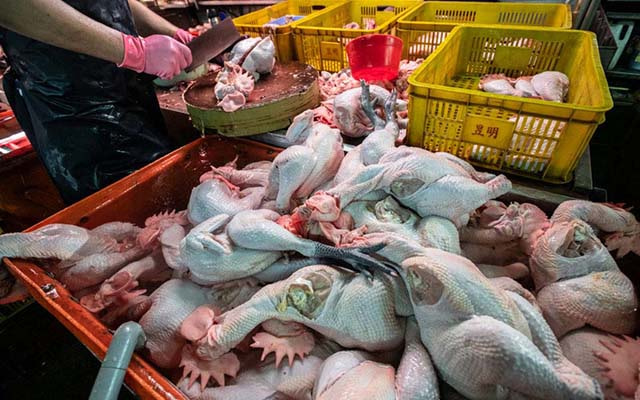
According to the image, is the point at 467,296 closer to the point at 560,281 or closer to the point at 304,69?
the point at 560,281

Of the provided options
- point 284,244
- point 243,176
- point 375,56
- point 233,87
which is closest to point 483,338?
point 284,244

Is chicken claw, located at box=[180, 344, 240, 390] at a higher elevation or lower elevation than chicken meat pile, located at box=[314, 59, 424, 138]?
lower

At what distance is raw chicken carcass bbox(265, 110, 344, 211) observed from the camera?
60.4 inches

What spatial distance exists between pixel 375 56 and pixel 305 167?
1200mm

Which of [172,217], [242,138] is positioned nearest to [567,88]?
[242,138]

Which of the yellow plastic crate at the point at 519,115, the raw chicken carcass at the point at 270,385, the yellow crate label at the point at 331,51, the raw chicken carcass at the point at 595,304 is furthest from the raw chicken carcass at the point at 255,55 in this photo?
the raw chicken carcass at the point at 595,304

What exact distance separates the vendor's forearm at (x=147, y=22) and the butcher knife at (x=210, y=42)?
0.68 m

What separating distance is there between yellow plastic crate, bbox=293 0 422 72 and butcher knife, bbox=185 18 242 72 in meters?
0.54

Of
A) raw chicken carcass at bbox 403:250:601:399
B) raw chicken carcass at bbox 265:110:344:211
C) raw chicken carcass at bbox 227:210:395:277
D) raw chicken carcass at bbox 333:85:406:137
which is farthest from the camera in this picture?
raw chicken carcass at bbox 333:85:406:137

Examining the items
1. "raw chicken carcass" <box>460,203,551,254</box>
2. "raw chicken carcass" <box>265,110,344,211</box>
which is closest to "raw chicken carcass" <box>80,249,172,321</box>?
→ "raw chicken carcass" <box>265,110,344,211</box>

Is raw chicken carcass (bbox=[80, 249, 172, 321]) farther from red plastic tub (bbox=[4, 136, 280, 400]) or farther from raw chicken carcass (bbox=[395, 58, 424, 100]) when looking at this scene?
raw chicken carcass (bbox=[395, 58, 424, 100])

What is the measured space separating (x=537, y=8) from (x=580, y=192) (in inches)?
73.9

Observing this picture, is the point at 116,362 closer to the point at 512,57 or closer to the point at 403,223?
the point at 403,223

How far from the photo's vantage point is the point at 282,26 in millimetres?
2521
